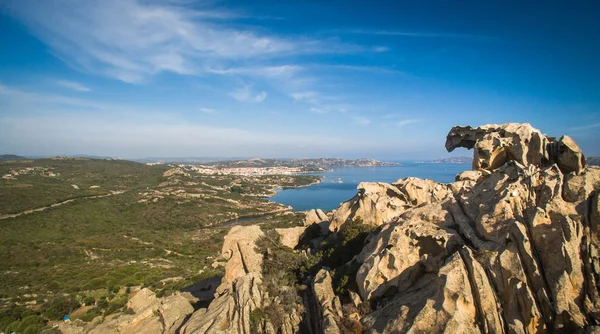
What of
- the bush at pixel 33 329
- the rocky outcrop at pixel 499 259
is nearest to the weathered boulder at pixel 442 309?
the rocky outcrop at pixel 499 259

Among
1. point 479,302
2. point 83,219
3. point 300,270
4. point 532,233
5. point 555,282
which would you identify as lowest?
point 83,219

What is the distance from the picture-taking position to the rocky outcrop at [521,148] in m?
14.5

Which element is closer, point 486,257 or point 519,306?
point 519,306

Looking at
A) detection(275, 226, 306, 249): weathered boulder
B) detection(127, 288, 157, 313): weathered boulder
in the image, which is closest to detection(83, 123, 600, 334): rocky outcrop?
detection(127, 288, 157, 313): weathered boulder

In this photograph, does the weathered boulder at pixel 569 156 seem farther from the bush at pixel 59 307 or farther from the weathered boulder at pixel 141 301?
the bush at pixel 59 307

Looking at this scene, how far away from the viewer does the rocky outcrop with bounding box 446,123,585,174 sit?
14.5 metres

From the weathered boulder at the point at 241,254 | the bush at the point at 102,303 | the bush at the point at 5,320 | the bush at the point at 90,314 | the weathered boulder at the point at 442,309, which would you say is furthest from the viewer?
the bush at the point at 102,303

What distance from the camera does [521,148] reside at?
16594 mm

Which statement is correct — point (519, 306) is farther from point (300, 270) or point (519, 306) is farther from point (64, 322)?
point (64, 322)

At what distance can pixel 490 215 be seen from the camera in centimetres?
1206

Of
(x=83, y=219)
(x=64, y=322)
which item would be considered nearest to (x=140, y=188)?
(x=83, y=219)

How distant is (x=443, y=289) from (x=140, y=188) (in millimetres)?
139284

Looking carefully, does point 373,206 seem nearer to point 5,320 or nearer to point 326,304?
point 326,304

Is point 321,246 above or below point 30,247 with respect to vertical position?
above
